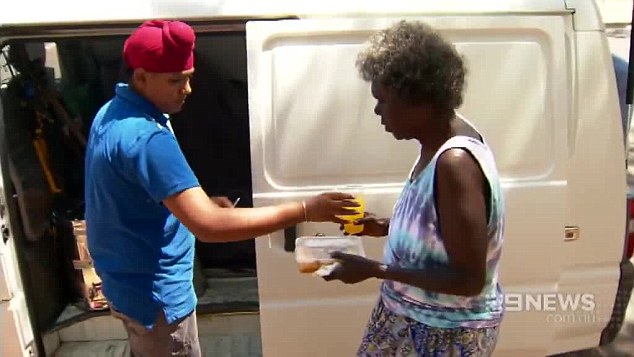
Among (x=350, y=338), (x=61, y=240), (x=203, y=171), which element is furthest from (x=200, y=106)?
(x=350, y=338)

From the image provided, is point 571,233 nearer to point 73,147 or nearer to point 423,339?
point 423,339

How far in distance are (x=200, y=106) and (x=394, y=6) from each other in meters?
1.67

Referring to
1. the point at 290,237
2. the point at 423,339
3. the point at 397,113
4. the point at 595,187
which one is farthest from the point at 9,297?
the point at 595,187

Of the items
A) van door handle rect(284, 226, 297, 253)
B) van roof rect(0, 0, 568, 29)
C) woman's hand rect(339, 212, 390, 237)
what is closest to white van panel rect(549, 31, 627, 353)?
van roof rect(0, 0, 568, 29)

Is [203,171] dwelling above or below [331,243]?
below

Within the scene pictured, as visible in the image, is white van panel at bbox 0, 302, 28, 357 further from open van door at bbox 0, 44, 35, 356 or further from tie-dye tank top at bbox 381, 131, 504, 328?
tie-dye tank top at bbox 381, 131, 504, 328

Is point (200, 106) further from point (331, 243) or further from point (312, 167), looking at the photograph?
point (331, 243)

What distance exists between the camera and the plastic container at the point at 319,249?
203cm

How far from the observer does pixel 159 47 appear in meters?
2.01

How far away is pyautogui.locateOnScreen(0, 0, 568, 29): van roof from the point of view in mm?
2576

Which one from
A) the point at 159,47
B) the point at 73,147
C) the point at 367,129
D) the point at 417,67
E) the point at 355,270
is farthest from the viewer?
the point at 73,147

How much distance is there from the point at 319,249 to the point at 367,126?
60 cm

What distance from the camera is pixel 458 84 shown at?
178 centimetres

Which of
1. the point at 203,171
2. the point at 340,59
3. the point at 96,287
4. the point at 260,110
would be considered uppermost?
the point at 340,59
